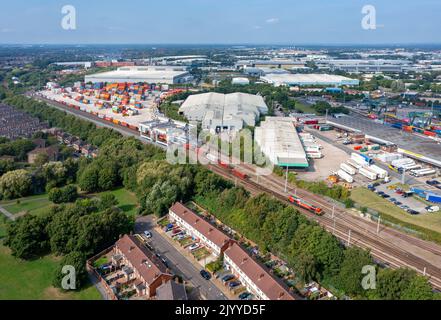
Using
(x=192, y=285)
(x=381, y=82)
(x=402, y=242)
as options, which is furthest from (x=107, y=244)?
(x=381, y=82)

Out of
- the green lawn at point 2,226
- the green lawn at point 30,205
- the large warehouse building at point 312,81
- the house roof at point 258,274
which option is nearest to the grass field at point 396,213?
the house roof at point 258,274

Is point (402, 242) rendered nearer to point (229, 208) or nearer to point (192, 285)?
point (229, 208)

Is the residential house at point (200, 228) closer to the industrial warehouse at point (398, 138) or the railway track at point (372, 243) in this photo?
the railway track at point (372, 243)

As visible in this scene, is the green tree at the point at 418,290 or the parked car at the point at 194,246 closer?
the green tree at the point at 418,290

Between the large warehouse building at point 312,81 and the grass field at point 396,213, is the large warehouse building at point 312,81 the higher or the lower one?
the higher one

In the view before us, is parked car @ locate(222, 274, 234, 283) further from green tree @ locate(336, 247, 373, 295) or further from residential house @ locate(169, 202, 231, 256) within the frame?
green tree @ locate(336, 247, 373, 295)

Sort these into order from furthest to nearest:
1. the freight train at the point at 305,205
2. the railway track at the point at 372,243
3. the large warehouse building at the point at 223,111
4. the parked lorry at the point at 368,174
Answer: the large warehouse building at the point at 223,111 → the parked lorry at the point at 368,174 → the freight train at the point at 305,205 → the railway track at the point at 372,243
